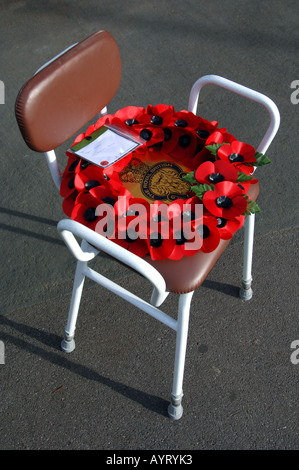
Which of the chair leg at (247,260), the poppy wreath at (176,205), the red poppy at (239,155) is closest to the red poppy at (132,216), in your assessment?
the poppy wreath at (176,205)

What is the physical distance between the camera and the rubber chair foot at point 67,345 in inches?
64.1

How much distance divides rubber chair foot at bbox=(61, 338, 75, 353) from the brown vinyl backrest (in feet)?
2.25

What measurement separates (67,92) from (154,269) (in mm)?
544

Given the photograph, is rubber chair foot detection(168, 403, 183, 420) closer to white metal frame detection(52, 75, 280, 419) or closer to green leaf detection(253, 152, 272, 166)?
white metal frame detection(52, 75, 280, 419)

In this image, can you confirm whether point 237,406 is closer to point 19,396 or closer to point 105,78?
point 19,396

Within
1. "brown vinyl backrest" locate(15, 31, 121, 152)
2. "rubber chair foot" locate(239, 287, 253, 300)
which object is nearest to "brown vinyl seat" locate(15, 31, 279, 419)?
"brown vinyl backrest" locate(15, 31, 121, 152)

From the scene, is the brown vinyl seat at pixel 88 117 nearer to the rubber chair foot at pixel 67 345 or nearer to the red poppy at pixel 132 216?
the red poppy at pixel 132 216

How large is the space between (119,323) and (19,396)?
41 centimetres

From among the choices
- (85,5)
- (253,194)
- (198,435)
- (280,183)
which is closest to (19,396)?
(198,435)

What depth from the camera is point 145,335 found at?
1.69m

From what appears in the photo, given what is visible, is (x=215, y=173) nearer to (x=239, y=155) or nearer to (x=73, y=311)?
(x=239, y=155)

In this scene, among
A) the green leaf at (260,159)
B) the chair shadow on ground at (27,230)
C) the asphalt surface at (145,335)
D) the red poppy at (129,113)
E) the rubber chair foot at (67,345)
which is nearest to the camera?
the green leaf at (260,159)

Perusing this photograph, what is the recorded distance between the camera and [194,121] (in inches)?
53.9

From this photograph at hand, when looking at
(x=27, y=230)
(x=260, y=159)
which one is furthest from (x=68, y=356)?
(x=260, y=159)
